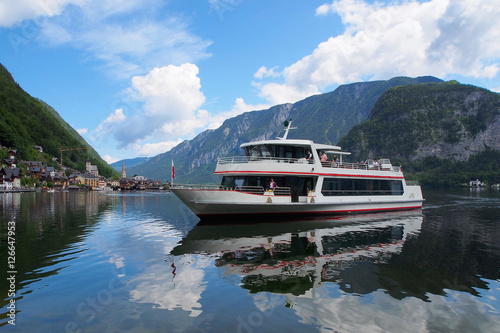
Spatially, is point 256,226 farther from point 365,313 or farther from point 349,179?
point 365,313

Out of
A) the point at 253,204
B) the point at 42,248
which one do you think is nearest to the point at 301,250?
the point at 253,204

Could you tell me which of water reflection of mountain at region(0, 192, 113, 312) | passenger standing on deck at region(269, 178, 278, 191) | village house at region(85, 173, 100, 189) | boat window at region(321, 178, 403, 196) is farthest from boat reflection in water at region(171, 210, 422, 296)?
village house at region(85, 173, 100, 189)

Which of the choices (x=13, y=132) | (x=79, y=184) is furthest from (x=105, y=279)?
(x=13, y=132)

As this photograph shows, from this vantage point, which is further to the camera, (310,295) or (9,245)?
(9,245)

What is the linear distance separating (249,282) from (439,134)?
604ft

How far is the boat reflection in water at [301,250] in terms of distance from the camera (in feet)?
28.5

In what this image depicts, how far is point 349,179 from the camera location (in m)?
22.6

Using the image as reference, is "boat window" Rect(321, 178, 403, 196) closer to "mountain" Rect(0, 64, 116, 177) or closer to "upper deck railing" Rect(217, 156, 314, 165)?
"upper deck railing" Rect(217, 156, 314, 165)

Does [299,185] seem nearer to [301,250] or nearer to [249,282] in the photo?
[301,250]

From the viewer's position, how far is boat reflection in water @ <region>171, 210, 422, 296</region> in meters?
8.68

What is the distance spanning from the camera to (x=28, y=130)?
139m

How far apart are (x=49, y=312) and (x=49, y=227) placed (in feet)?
45.6

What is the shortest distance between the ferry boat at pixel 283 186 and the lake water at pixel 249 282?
2450 millimetres

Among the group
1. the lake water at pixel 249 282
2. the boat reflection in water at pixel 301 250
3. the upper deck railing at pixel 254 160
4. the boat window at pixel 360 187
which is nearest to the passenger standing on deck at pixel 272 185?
the upper deck railing at pixel 254 160
